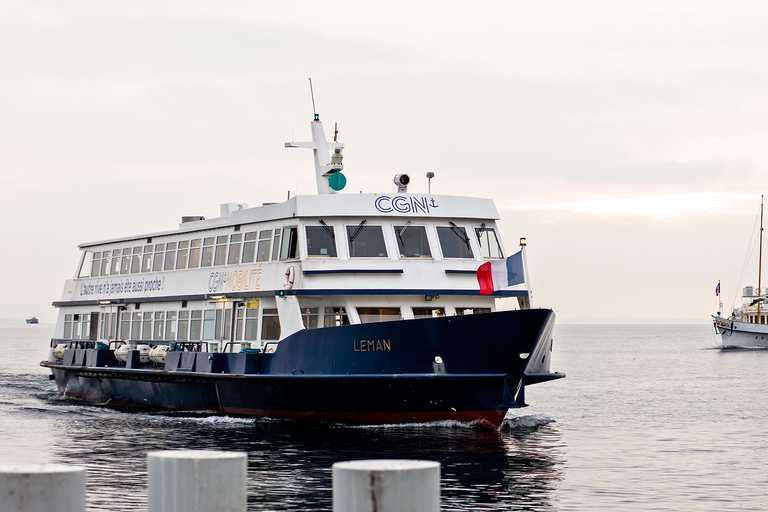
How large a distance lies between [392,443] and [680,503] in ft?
19.2

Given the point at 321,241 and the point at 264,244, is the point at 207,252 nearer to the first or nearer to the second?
the point at 264,244

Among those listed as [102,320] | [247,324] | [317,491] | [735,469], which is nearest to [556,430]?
[735,469]

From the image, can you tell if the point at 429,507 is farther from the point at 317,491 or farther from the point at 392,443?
the point at 392,443

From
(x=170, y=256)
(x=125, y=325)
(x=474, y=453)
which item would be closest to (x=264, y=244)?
(x=170, y=256)

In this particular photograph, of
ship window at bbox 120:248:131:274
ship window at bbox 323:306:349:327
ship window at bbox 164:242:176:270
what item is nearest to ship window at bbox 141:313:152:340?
ship window at bbox 164:242:176:270

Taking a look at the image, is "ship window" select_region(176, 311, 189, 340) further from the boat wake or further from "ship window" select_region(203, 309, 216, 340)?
the boat wake

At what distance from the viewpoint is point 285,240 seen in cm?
2364

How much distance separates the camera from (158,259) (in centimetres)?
2917

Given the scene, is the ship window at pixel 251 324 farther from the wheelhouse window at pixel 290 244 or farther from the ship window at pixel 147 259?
the ship window at pixel 147 259

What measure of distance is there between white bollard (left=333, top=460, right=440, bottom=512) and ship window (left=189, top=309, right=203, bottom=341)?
20560mm

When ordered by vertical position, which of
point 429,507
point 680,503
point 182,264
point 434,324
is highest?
point 182,264

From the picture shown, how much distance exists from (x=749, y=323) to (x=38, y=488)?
110 m

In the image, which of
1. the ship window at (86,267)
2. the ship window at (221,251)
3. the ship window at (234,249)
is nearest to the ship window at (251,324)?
the ship window at (234,249)

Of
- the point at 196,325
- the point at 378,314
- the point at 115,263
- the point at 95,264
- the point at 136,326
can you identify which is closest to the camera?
the point at 378,314
